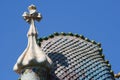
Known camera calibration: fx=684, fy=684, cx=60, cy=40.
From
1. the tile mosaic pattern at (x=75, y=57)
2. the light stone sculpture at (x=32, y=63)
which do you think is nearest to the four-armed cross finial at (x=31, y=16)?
the tile mosaic pattern at (x=75, y=57)

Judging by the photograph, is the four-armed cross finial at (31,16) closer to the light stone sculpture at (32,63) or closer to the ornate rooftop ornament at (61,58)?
the ornate rooftop ornament at (61,58)

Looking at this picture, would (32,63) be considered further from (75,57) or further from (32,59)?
(75,57)

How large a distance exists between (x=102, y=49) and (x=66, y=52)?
0.50 m

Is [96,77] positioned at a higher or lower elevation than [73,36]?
lower

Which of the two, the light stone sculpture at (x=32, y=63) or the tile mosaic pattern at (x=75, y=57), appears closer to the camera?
the light stone sculpture at (x=32, y=63)

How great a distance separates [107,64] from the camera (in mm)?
8859

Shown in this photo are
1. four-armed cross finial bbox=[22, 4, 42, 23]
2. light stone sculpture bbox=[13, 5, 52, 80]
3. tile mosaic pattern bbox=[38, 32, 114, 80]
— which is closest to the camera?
light stone sculpture bbox=[13, 5, 52, 80]

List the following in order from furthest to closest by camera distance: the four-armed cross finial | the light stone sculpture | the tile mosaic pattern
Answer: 1. the four-armed cross finial
2. the tile mosaic pattern
3. the light stone sculpture

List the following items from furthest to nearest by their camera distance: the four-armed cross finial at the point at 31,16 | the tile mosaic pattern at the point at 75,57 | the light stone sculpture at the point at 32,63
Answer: the four-armed cross finial at the point at 31,16
the tile mosaic pattern at the point at 75,57
the light stone sculpture at the point at 32,63

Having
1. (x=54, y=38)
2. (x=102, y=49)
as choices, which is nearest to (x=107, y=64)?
(x=102, y=49)

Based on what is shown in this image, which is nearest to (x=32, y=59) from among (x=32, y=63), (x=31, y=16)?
(x=32, y=63)

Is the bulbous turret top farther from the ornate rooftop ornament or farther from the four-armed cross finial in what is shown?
the four-armed cross finial

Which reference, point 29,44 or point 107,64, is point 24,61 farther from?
point 107,64

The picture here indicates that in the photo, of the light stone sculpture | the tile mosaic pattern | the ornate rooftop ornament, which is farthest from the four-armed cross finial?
the light stone sculpture
